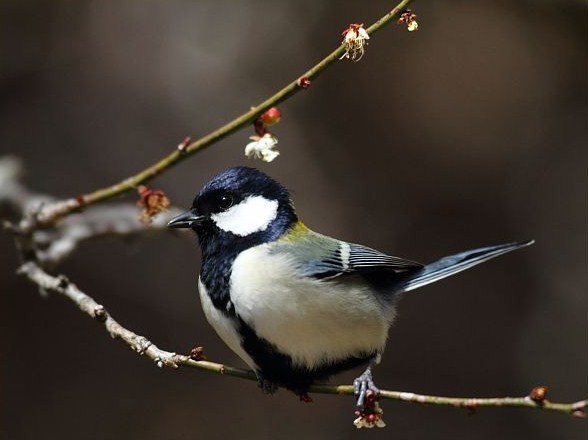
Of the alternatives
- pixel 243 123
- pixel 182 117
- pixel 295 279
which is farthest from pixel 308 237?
pixel 182 117

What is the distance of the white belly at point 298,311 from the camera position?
2252 mm

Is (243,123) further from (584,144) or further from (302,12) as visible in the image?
(584,144)

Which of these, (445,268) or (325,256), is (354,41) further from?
(445,268)

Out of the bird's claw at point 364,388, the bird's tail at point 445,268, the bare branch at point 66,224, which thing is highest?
the bare branch at point 66,224

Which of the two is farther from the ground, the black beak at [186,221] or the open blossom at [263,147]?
the black beak at [186,221]

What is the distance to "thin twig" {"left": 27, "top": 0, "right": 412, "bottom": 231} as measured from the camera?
1855mm

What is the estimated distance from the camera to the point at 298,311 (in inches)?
89.4

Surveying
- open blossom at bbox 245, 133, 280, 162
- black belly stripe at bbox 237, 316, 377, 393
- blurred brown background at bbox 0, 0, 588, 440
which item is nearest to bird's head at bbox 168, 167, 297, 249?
black belly stripe at bbox 237, 316, 377, 393

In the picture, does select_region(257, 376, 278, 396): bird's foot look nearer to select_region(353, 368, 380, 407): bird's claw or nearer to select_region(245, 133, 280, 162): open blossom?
select_region(353, 368, 380, 407): bird's claw

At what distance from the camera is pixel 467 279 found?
5230 millimetres

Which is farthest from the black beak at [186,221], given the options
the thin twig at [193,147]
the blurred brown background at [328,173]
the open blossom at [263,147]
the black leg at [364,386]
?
the blurred brown background at [328,173]

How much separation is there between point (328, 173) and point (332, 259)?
111 inches

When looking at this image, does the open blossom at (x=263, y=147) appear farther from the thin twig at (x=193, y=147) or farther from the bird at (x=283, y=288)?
the bird at (x=283, y=288)

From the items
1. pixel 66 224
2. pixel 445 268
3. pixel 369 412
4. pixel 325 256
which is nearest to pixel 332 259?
pixel 325 256
